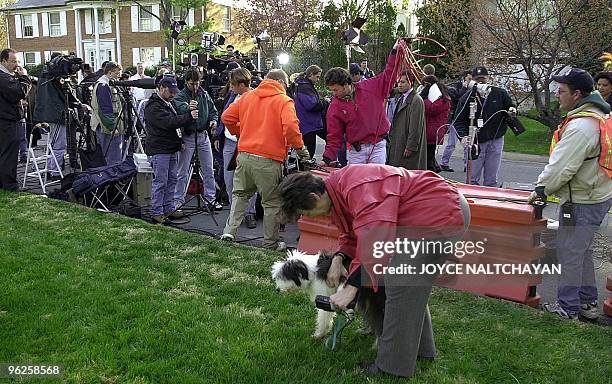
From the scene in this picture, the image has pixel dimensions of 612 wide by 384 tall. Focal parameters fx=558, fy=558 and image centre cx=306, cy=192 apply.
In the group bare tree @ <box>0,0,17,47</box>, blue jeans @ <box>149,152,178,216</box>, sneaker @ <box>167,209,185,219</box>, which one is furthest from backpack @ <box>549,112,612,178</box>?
bare tree @ <box>0,0,17,47</box>

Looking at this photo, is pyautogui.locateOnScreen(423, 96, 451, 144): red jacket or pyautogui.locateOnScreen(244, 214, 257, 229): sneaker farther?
pyautogui.locateOnScreen(423, 96, 451, 144): red jacket

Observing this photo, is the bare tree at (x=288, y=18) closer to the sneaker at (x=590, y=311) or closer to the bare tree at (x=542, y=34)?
the bare tree at (x=542, y=34)

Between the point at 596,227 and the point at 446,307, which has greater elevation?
the point at 596,227

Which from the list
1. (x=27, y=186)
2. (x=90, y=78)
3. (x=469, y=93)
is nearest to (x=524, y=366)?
(x=469, y=93)

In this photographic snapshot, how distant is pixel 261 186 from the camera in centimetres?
585

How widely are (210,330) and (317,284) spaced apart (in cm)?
91

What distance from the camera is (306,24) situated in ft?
107

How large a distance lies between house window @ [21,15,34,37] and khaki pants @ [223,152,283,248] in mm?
47993

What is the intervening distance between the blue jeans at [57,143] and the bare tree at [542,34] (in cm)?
1088

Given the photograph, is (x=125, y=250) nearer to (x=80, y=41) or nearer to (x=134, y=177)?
(x=134, y=177)

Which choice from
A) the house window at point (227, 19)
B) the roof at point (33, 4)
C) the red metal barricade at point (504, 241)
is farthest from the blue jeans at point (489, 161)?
the roof at point (33, 4)

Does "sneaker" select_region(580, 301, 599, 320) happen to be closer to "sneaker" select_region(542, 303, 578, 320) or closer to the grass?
A: "sneaker" select_region(542, 303, 578, 320)

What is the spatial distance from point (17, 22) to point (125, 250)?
48.9m

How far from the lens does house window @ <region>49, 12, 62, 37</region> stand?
45.1 meters
